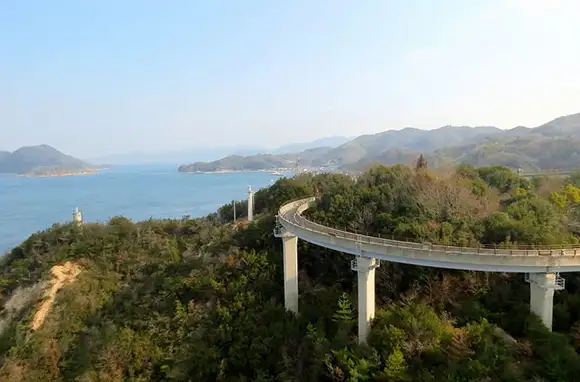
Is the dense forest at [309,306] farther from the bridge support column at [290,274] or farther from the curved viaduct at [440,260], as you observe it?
the curved viaduct at [440,260]

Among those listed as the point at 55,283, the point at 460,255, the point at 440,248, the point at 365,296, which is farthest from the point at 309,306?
the point at 55,283

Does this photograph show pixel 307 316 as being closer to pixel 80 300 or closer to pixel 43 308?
pixel 80 300

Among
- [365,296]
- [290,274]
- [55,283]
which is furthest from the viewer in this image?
[55,283]

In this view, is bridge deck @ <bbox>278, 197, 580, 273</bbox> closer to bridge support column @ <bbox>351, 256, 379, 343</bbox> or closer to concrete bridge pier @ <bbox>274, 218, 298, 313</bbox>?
bridge support column @ <bbox>351, 256, 379, 343</bbox>

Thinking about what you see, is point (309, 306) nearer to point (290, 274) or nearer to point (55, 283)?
point (290, 274)

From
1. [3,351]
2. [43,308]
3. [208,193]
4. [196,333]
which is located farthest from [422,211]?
[208,193]
